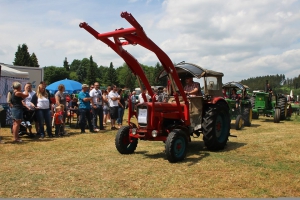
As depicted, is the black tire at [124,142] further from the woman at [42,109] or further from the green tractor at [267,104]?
the green tractor at [267,104]

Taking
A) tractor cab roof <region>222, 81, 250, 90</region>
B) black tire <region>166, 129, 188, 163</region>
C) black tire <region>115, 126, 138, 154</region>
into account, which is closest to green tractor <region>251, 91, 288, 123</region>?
tractor cab roof <region>222, 81, 250, 90</region>

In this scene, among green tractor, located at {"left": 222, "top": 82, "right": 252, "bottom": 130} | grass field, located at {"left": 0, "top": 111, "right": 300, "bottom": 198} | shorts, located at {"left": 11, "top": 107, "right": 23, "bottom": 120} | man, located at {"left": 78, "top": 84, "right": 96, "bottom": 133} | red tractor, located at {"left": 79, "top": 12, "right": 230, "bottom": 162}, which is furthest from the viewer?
green tractor, located at {"left": 222, "top": 82, "right": 252, "bottom": 130}

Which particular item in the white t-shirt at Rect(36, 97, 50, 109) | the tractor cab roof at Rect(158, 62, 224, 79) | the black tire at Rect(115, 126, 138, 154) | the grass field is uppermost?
the tractor cab roof at Rect(158, 62, 224, 79)

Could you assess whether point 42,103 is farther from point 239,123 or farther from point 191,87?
point 239,123

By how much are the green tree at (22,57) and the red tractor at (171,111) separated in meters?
74.6

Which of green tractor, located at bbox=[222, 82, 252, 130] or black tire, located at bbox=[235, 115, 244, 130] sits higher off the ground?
green tractor, located at bbox=[222, 82, 252, 130]

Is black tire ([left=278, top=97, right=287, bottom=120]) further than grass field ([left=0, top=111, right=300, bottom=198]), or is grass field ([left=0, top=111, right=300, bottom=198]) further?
black tire ([left=278, top=97, right=287, bottom=120])

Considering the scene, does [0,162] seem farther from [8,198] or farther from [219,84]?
[219,84]

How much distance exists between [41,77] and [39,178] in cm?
1501

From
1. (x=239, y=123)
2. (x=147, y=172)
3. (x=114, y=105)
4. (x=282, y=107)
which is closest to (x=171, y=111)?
(x=147, y=172)

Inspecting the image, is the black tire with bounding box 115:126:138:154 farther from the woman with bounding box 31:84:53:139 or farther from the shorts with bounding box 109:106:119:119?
the shorts with bounding box 109:106:119:119

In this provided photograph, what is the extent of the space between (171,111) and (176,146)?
0.94 m

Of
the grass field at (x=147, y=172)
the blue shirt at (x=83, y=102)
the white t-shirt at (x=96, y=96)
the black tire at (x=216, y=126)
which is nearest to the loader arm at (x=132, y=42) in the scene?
the black tire at (x=216, y=126)

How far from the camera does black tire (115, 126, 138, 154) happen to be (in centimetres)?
700
